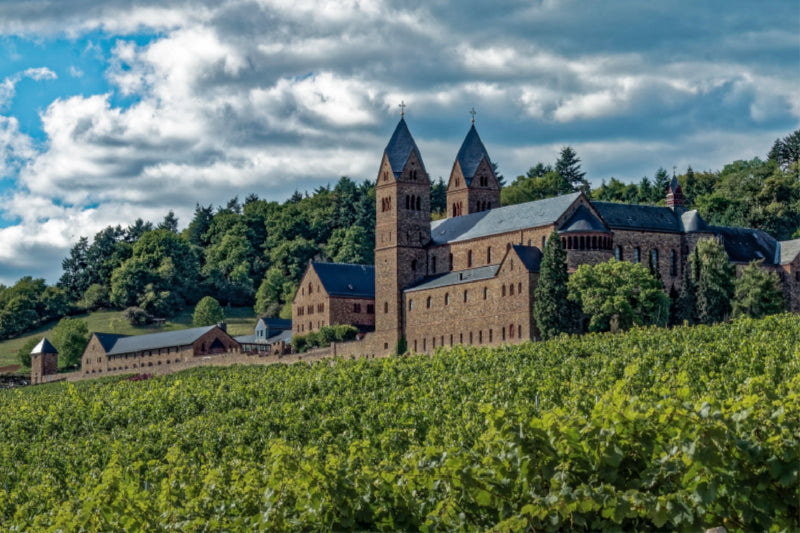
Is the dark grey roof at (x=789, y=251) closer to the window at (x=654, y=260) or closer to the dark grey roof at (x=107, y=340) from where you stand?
the window at (x=654, y=260)

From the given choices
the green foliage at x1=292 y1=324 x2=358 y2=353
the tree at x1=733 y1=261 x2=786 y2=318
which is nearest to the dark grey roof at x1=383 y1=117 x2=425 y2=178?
the green foliage at x1=292 y1=324 x2=358 y2=353

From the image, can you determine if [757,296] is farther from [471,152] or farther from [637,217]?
[471,152]

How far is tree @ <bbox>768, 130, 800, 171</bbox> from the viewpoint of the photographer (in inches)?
4924

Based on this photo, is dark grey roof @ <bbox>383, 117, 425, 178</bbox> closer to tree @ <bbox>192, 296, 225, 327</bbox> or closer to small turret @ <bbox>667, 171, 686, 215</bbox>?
small turret @ <bbox>667, 171, 686, 215</bbox>

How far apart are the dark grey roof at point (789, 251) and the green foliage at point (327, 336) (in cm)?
2809

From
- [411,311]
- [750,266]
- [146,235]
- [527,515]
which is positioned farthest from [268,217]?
[527,515]

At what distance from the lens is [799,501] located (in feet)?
48.8

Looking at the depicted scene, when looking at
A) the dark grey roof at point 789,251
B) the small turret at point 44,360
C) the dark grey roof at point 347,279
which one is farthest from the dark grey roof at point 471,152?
the small turret at point 44,360

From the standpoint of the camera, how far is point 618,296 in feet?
211

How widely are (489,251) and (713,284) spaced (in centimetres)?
1481

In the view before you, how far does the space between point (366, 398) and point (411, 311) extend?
125ft

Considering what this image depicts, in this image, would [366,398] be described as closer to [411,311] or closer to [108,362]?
[411,311]

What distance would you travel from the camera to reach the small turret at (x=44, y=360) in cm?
10593

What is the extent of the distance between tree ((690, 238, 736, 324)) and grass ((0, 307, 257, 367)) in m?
61.8
